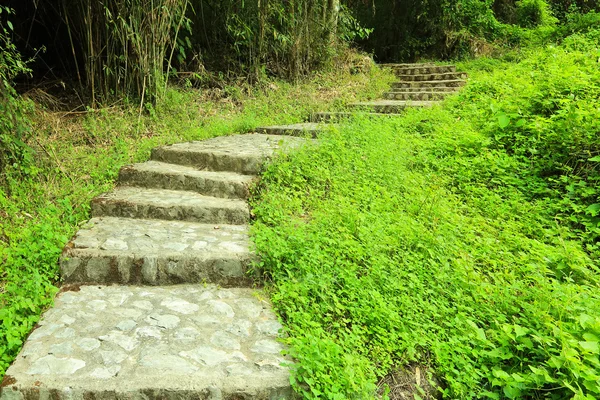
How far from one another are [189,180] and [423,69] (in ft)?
22.8

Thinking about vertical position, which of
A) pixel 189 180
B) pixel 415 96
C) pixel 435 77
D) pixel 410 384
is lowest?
pixel 410 384

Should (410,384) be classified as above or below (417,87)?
below

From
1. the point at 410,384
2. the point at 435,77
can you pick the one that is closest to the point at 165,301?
the point at 410,384

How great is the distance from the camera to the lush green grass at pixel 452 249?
2008 mm

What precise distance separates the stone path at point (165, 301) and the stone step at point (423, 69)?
576 cm

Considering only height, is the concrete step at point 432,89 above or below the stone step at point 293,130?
above

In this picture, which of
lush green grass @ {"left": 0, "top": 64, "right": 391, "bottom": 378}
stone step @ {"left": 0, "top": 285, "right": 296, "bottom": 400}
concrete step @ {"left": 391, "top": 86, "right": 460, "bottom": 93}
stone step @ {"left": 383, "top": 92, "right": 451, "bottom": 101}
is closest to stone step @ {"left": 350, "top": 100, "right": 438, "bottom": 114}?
lush green grass @ {"left": 0, "top": 64, "right": 391, "bottom": 378}

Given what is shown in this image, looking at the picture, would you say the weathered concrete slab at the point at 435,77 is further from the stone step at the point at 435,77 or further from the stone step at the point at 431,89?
the stone step at the point at 431,89

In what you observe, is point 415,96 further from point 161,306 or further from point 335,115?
point 161,306

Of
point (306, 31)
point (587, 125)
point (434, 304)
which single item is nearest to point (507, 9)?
point (306, 31)

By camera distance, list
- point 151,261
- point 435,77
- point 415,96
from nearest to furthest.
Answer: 1. point 151,261
2. point 415,96
3. point 435,77

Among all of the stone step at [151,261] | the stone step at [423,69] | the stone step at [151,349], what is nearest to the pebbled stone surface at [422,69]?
the stone step at [423,69]

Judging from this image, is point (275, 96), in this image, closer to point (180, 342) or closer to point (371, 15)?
point (180, 342)

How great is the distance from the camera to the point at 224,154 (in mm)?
4117
